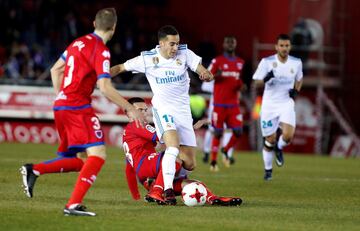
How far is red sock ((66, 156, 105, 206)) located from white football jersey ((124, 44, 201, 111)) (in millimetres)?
2413

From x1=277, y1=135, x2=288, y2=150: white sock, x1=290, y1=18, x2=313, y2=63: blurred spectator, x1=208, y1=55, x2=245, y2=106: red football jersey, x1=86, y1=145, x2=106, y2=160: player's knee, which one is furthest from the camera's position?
x1=290, y1=18, x2=313, y2=63: blurred spectator

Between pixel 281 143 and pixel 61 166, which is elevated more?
pixel 61 166

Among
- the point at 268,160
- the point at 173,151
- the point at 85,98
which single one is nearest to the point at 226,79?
the point at 268,160

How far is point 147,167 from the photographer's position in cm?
1162

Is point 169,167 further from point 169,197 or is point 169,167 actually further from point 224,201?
point 224,201

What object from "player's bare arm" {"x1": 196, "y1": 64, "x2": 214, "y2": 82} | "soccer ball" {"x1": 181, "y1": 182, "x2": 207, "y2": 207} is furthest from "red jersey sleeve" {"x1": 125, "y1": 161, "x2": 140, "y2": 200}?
"player's bare arm" {"x1": 196, "y1": 64, "x2": 214, "y2": 82}

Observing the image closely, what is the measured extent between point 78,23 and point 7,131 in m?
4.32

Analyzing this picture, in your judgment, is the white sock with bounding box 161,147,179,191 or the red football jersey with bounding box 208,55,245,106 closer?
the white sock with bounding box 161,147,179,191

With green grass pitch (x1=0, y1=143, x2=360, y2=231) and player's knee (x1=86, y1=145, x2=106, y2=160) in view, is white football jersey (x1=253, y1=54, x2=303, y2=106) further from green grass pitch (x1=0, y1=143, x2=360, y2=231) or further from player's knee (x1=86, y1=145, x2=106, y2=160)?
player's knee (x1=86, y1=145, x2=106, y2=160)

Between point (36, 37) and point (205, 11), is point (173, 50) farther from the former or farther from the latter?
point (205, 11)

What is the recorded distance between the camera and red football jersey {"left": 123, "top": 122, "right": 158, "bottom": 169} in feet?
38.7

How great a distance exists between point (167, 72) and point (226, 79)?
8445mm

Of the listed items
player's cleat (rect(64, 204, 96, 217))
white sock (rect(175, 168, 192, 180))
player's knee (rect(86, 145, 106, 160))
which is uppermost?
player's knee (rect(86, 145, 106, 160))

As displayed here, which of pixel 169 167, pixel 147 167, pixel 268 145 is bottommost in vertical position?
pixel 268 145
